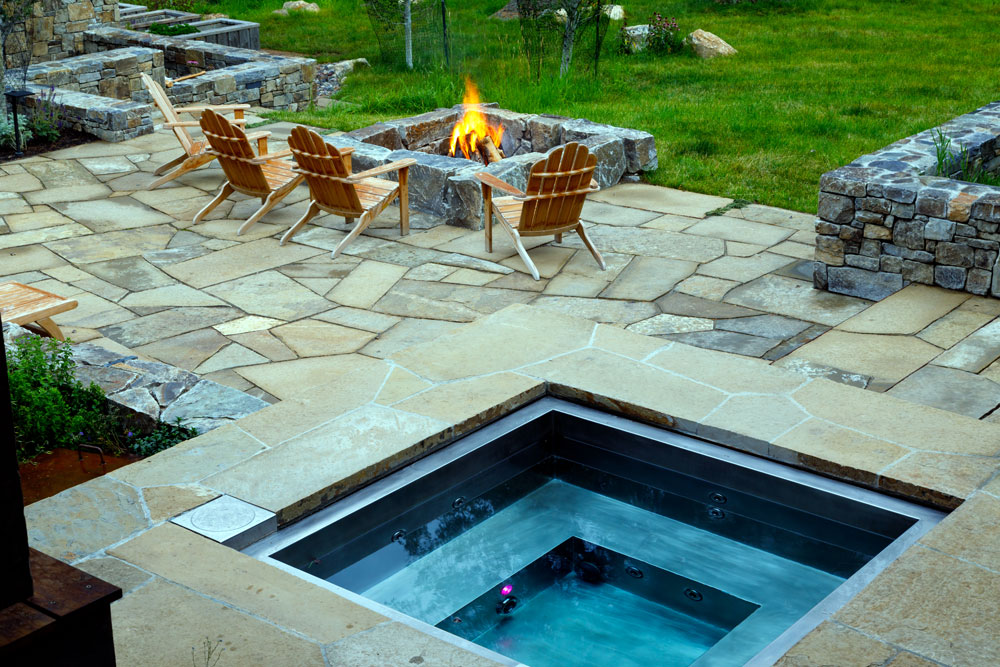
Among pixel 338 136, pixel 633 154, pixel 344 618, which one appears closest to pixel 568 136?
pixel 633 154

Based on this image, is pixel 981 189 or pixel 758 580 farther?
pixel 981 189

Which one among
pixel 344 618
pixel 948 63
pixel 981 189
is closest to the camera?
pixel 344 618

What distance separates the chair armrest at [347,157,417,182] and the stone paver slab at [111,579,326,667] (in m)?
4.19

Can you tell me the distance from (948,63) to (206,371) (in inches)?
452

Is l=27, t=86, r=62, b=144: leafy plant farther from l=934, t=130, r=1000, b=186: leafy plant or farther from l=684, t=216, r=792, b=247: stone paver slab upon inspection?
l=934, t=130, r=1000, b=186: leafy plant

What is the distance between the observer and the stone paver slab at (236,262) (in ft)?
21.1

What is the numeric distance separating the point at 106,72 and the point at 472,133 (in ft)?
16.9

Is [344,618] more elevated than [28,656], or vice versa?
[28,656]

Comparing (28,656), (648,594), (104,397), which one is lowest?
(648,594)

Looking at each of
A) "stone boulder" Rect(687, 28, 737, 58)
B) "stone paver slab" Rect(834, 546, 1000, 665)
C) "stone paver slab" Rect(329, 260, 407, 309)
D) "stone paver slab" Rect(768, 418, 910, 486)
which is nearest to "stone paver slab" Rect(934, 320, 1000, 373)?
"stone paver slab" Rect(768, 418, 910, 486)

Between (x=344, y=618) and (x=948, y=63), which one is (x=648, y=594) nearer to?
(x=344, y=618)

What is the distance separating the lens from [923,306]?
5695 mm

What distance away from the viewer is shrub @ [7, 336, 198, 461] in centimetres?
407

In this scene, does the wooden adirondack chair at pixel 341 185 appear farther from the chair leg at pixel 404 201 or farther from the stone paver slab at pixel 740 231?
the stone paver slab at pixel 740 231
